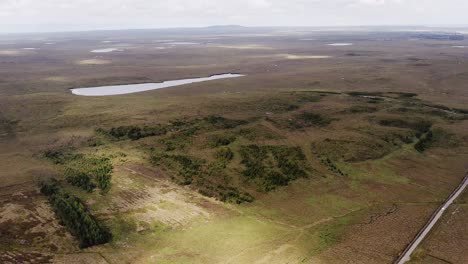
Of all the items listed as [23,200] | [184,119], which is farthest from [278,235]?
[184,119]

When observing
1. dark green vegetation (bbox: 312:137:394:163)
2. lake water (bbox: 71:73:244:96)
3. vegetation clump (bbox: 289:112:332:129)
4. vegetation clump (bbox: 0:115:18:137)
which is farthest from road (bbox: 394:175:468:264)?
lake water (bbox: 71:73:244:96)

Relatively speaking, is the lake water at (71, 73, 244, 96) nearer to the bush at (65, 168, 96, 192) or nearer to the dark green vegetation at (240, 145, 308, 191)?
the bush at (65, 168, 96, 192)

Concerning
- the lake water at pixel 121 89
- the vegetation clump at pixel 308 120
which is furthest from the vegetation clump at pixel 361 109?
the lake water at pixel 121 89

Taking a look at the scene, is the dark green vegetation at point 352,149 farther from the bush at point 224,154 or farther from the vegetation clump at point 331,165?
the bush at point 224,154

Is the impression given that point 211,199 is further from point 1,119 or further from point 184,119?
point 1,119

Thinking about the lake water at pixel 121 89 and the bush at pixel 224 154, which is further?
the lake water at pixel 121 89
